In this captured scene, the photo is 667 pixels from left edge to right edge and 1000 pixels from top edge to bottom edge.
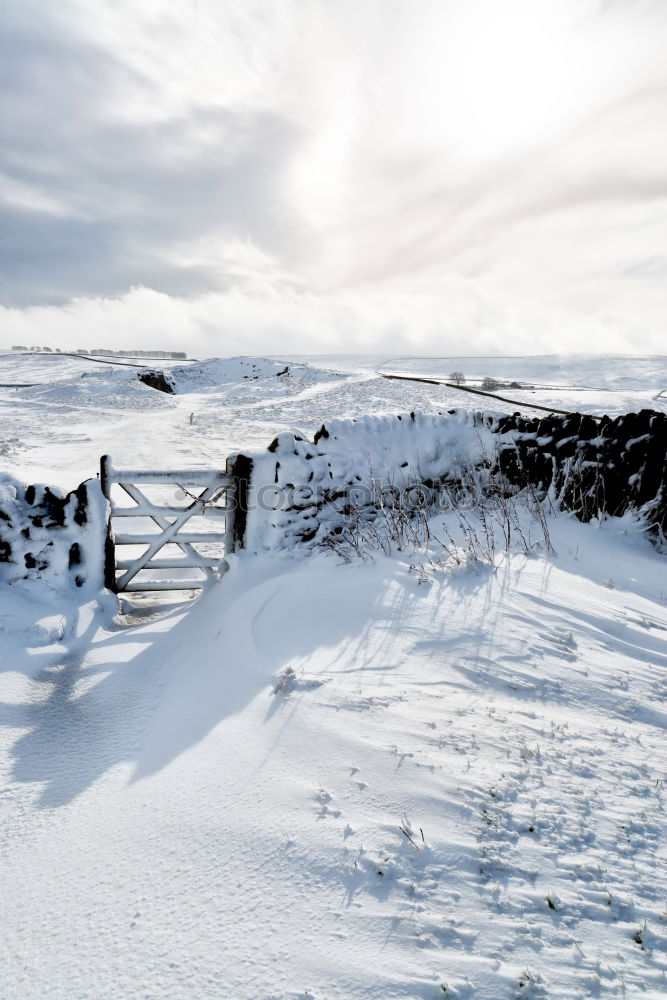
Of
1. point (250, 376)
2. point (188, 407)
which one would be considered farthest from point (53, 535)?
point (250, 376)

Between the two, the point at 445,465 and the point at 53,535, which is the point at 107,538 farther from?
the point at 445,465

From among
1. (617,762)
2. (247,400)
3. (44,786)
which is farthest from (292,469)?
(247,400)

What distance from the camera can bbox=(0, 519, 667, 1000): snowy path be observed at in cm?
170

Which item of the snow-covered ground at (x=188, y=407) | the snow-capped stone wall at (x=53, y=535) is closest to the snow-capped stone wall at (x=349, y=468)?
the snow-capped stone wall at (x=53, y=535)

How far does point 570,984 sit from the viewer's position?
5.12 ft

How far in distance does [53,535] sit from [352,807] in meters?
4.17

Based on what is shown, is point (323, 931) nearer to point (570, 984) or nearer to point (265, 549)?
point (570, 984)

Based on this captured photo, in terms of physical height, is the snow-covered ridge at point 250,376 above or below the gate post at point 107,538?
above

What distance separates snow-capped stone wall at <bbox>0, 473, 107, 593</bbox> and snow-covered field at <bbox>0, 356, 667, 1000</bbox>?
1.02ft

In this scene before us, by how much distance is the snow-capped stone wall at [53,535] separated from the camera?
16.1ft

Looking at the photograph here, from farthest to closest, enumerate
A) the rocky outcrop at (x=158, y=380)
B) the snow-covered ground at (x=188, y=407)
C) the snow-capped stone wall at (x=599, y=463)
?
the rocky outcrop at (x=158, y=380)
the snow-covered ground at (x=188, y=407)
the snow-capped stone wall at (x=599, y=463)

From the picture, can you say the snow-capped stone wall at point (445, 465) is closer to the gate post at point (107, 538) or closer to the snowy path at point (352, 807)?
the gate post at point (107, 538)

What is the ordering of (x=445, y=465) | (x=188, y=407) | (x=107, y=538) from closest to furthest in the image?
(x=107, y=538) → (x=445, y=465) → (x=188, y=407)

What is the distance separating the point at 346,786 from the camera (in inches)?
94.3
